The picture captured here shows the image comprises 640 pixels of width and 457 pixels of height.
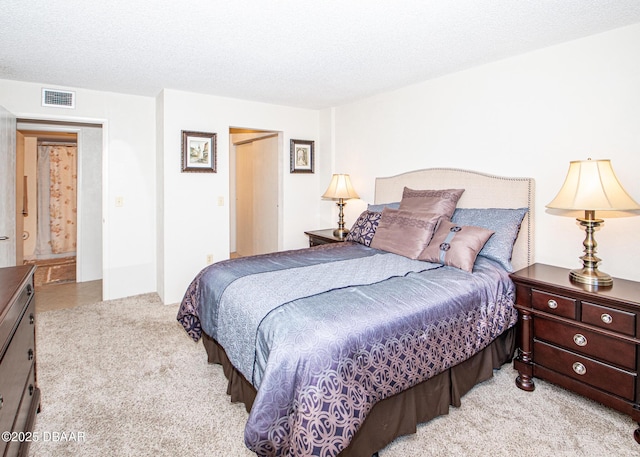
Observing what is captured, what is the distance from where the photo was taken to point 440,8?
6.76 ft

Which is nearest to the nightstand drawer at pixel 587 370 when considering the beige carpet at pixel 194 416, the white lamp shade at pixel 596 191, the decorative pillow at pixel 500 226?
the beige carpet at pixel 194 416

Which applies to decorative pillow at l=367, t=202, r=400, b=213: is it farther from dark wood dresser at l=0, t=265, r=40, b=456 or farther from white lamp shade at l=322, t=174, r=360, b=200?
dark wood dresser at l=0, t=265, r=40, b=456

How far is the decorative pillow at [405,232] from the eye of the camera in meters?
2.76

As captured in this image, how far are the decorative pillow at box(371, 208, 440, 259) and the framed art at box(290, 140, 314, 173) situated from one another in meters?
1.97

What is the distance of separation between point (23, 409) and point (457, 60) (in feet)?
11.6

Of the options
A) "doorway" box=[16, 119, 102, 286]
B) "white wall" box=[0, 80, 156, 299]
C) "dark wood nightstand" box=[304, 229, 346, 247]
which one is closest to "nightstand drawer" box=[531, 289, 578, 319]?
"dark wood nightstand" box=[304, 229, 346, 247]

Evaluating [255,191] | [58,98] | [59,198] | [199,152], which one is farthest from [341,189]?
[59,198]

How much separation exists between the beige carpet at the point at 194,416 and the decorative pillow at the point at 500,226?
0.81 m

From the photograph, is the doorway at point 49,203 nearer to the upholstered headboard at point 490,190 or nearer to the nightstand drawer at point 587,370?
the upholstered headboard at point 490,190

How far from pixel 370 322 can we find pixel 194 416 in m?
1.21

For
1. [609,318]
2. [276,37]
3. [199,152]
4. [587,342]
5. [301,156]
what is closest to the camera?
[609,318]

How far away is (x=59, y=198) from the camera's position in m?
6.20

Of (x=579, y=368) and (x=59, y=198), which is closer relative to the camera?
(x=579, y=368)

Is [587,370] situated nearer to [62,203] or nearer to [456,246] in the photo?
[456,246]
